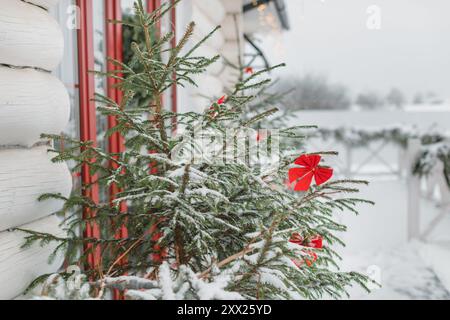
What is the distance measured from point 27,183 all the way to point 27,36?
303 mm

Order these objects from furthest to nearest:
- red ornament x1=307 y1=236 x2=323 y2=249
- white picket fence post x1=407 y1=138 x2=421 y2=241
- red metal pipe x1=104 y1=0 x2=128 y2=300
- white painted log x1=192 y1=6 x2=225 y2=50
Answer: white picket fence post x1=407 y1=138 x2=421 y2=241
white painted log x1=192 y1=6 x2=225 y2=50
red metal pipe x1=104 y1=0 x2=128 y2=300
red ornament x1=307 y1=236 x2=323 y2=249

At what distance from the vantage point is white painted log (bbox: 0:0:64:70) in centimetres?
91

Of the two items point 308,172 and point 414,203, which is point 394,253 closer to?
point 414,203

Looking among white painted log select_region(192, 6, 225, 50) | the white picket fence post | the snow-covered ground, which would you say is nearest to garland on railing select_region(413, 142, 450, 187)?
the white picket fence post

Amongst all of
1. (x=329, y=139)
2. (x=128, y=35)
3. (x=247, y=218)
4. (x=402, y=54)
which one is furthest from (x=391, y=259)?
(x=247, y=218)

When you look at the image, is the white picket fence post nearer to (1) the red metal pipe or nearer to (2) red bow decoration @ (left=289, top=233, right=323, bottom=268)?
(1) the red metal pipe

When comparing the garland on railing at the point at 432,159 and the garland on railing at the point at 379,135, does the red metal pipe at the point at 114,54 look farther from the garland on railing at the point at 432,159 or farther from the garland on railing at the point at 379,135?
the garland on railing at the point at 432,159

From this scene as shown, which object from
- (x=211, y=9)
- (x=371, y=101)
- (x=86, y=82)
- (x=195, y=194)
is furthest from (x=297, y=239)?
(x=371, y=101)

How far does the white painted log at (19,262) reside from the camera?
906mm

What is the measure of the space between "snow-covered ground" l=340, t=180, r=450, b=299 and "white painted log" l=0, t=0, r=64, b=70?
208 centimetres

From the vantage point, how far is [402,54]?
4633mm

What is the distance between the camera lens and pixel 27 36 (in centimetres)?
97

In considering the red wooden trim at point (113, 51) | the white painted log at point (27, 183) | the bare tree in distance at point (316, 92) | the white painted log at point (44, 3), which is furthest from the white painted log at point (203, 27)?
the white painted log at point (27, 183)
